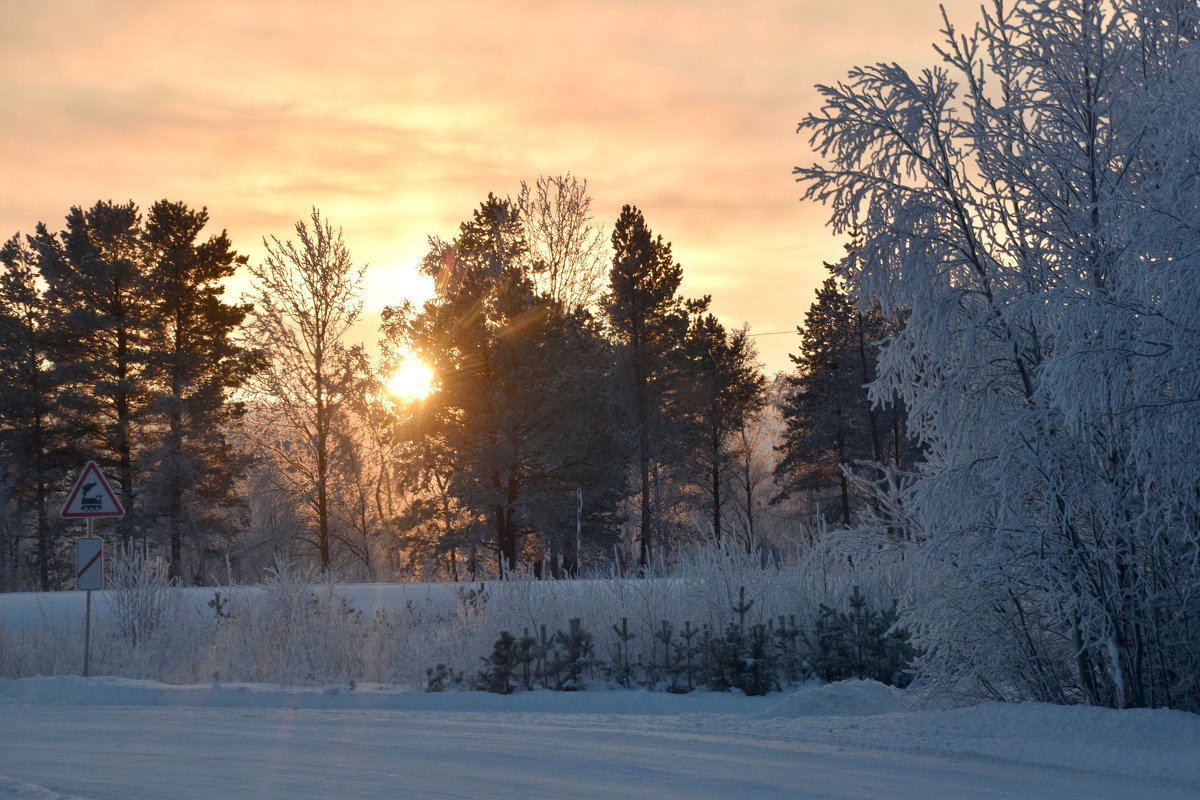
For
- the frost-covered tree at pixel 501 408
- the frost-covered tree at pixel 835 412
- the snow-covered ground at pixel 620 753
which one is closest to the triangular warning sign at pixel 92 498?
the snow-covered ground at pixel 620 753

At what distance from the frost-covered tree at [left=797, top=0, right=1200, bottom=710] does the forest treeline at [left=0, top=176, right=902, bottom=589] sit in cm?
1501

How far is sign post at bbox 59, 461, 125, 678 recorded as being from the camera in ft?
46.6

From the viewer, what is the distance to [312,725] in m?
9.19

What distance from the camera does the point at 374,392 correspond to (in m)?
31.6

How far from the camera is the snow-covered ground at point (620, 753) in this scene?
6.13m

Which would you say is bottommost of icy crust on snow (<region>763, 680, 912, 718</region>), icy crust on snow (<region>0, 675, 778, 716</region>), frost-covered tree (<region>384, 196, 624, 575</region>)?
icy crust on snow (<region>0, 675, 778, 716</region>)

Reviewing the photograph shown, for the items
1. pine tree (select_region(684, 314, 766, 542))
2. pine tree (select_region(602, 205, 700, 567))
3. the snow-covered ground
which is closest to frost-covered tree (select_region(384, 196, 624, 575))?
pine tree (select_region(602, 205, 700, 567))

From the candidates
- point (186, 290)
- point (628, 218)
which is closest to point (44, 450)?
point (186, 290)

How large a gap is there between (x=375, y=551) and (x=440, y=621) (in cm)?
2565

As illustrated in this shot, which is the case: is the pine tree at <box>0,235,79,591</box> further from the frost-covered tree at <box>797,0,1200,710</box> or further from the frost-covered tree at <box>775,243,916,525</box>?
the frost-covered tree at <box>797,0,1200,710</box>

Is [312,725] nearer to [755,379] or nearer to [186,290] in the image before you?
[186,290]

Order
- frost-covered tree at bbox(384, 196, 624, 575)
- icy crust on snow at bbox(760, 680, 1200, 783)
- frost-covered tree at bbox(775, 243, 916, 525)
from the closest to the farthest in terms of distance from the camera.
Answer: icy crust on snow at bbox(760, 680, 1200, 783) → frost-covered tree at bbox(384, 196, 624, 575) → frost-covered tree at bbox(775, 243, 916, 525)

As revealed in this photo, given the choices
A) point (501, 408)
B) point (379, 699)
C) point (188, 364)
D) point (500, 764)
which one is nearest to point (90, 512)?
point (379, 699)

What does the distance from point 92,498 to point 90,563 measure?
3.08 feet
